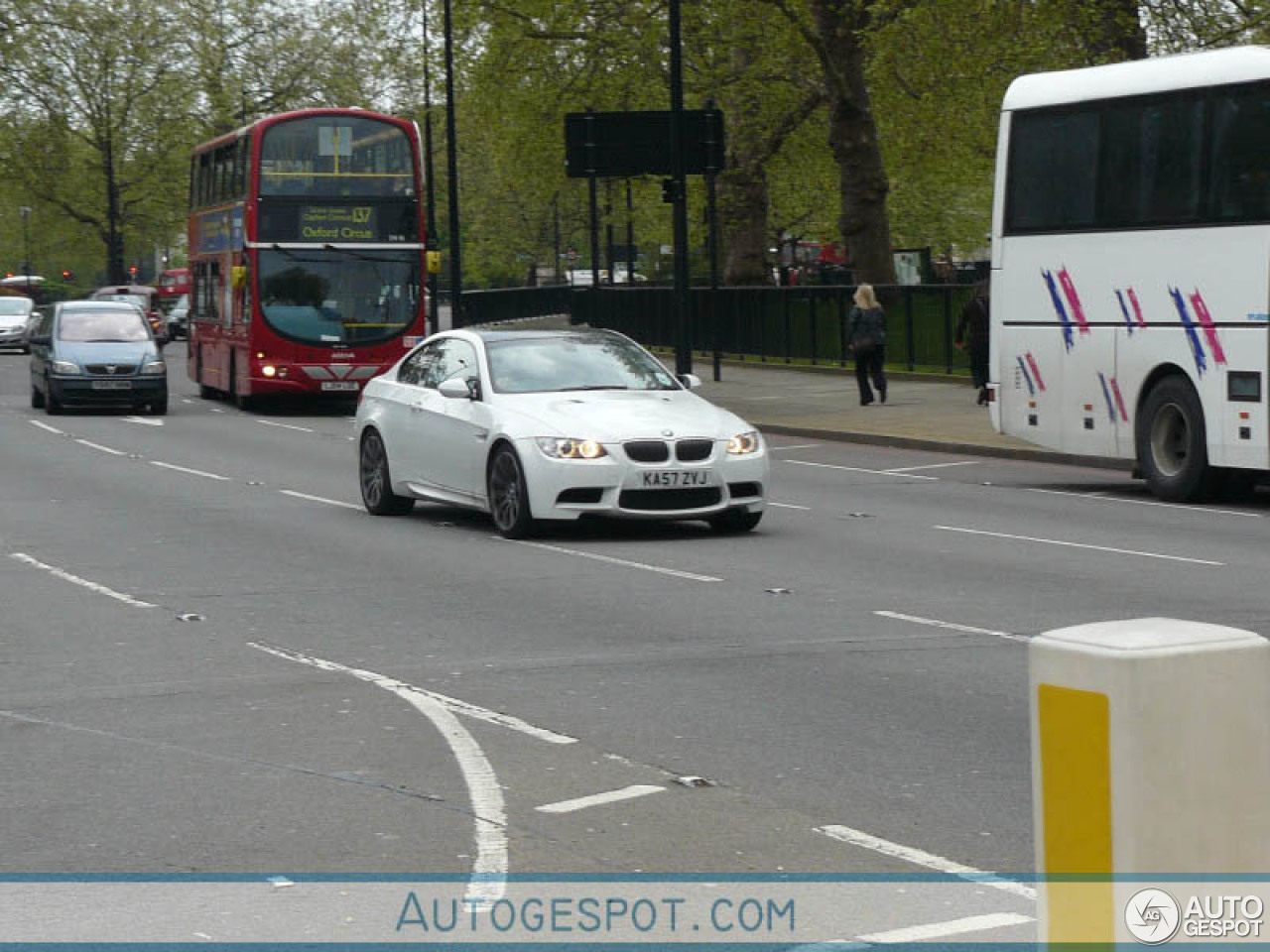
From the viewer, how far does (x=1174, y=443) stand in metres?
19.7

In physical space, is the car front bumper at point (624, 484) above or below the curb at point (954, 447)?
above

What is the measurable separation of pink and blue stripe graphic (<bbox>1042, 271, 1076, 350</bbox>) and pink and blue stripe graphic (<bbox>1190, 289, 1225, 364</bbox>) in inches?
69.0

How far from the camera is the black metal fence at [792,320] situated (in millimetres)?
37906

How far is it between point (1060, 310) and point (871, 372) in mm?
12584

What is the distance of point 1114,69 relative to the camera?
20156 millimetres

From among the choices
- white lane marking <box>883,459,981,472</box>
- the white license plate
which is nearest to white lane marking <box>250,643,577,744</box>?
the white license plate

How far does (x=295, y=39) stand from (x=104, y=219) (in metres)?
12.5

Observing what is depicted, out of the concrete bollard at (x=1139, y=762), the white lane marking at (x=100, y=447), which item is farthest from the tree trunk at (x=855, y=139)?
the concrete bollard at (x=1139, y=762)

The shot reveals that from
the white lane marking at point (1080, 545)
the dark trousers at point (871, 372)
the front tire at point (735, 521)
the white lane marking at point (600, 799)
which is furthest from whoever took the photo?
the dark trousers at point (871, 372)

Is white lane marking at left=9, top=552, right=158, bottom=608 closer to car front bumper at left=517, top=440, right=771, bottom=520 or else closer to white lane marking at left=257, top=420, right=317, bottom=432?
car front bumper at left=517, top=440, right=771, bottom=520

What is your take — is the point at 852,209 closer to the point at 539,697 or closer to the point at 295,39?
the point at 539,697

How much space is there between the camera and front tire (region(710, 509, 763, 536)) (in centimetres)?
1652

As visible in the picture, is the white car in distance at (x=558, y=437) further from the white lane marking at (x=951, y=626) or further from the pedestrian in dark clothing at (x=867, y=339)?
the pedestrian in dark clothing at (x=867, y=339)

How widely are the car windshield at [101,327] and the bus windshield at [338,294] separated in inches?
95.7
